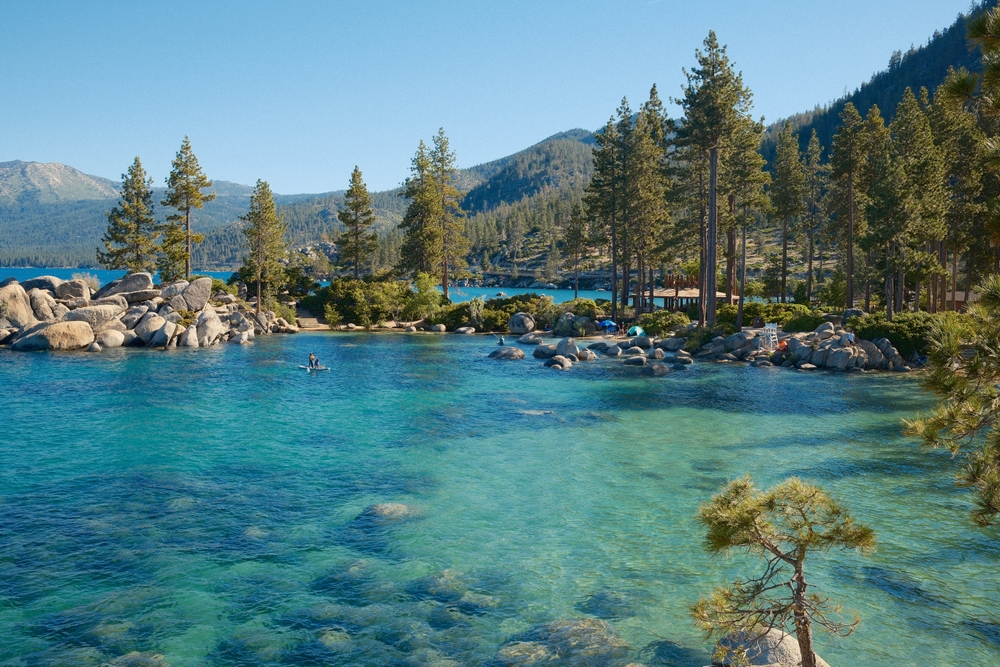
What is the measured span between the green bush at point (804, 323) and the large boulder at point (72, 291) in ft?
195

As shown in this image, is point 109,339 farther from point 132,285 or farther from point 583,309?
point 583,309

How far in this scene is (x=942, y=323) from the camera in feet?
23.3

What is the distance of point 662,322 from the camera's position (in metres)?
54.6

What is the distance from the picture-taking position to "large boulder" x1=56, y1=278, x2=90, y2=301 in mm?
54250

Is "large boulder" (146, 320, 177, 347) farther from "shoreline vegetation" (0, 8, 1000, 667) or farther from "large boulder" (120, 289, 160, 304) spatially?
"large boulder" (120, 289, 160, 304)

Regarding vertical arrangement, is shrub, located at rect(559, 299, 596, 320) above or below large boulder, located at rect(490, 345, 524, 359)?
above

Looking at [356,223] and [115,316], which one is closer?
[115,316]

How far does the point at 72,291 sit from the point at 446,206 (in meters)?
40.7

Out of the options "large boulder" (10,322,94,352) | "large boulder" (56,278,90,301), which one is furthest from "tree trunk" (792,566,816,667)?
"large boulder" (56,278,90,301)

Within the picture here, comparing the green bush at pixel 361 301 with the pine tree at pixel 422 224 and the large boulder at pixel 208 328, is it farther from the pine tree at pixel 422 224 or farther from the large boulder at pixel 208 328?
the large boulder at pixel 208 328

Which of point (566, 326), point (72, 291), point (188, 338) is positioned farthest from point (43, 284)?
point (566, 326)

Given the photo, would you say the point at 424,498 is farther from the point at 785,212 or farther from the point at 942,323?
the point at 785,212

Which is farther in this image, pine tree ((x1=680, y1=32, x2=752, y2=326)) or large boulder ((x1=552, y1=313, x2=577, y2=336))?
large boulder ((x1=552, y1=313, x2=577, y2=336))

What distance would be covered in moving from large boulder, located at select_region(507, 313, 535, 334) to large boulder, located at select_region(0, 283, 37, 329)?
42.2 m
